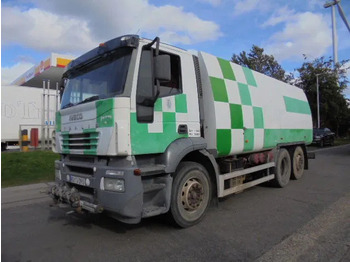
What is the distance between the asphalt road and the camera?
3.99 m

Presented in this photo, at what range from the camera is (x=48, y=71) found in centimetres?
2422

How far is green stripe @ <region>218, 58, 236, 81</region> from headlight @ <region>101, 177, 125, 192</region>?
3.13m

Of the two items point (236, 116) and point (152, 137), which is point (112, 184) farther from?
point (236, 116)

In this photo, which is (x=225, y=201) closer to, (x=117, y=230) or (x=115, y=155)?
(x=117, y=230)

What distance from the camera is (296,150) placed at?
9.52 metres

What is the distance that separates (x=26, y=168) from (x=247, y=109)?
810 cm

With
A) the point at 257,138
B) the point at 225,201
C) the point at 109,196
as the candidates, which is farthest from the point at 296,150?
the point at 109,196

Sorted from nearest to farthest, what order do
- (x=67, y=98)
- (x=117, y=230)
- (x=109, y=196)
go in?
(x=109, y=196) < (x=117, y=230) < (x=67, y=98)

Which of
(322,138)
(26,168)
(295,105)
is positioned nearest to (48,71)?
(26,168)

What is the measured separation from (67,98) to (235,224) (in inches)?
141

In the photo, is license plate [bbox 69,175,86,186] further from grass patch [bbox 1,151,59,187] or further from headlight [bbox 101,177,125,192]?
grass patch [bbox 1,151,59,187]

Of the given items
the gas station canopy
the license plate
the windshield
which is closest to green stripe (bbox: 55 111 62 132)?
the windshield

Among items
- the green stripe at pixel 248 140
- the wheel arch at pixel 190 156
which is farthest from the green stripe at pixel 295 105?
the wheel arch at pixel 190 156

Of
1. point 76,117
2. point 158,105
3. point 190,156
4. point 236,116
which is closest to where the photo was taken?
point 158,105
